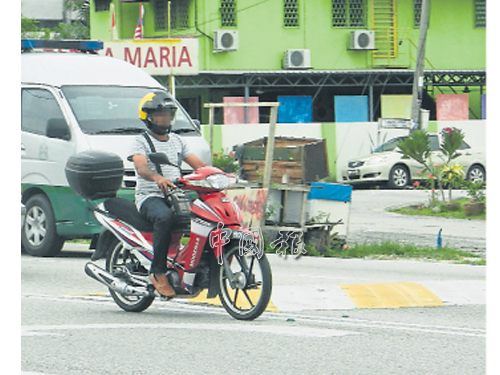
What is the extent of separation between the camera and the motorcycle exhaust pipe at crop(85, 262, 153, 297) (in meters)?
7.73

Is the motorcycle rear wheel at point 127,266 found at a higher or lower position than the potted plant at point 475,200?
lower

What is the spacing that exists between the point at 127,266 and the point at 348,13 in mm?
28968

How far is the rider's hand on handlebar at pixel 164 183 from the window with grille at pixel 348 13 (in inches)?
1137

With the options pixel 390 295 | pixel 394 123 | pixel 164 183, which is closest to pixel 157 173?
pixel 164 183

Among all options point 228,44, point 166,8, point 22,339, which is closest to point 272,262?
point 22,339

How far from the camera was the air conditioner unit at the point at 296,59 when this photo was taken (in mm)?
33938

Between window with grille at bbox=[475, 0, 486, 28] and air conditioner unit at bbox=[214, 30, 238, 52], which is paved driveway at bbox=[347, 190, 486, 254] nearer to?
air conditioner unit at bbox=[214, 30, 238, 52]

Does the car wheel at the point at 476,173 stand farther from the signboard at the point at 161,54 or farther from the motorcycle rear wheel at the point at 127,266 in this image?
the motorcycle rear wheel at the point at 127,266

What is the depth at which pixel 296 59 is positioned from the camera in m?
34.0

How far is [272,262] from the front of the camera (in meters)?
12.4

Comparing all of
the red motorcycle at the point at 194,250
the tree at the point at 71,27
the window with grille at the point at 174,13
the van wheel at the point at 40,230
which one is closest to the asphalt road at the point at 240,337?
the red motorcycle at the point at 194,250

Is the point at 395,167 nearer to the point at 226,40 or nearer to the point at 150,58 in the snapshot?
the point at 150,58

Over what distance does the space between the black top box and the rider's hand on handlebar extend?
1.02 metres

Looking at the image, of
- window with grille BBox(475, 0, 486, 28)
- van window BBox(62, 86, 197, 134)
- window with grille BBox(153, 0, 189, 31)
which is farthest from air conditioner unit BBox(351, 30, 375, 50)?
van window BBox(62, 86, 197, 134)
